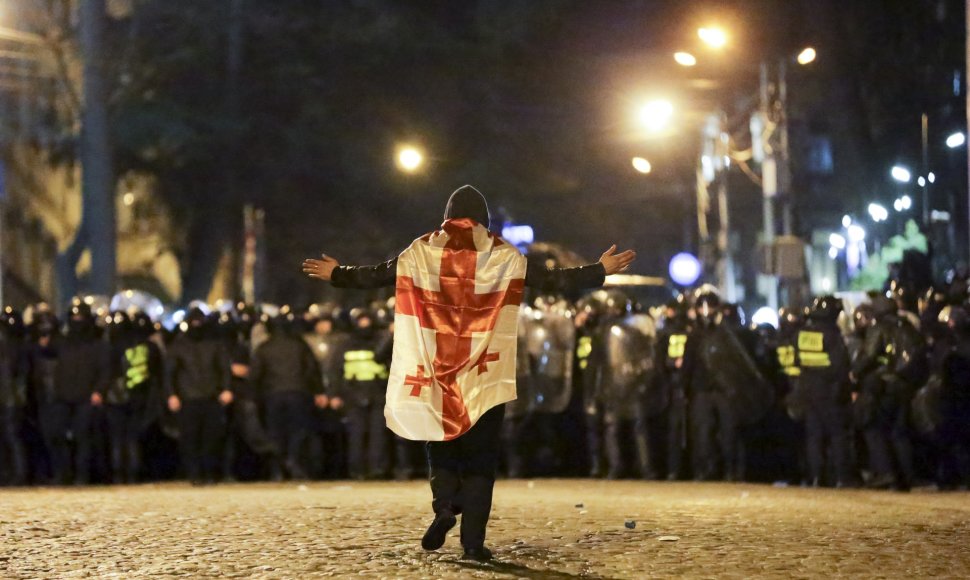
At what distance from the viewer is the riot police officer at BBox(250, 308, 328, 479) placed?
16.7 metres

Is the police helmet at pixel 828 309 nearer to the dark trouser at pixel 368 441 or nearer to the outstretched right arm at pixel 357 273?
the dark trouser at pixel 368 441

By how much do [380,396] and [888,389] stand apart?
5.38 metres

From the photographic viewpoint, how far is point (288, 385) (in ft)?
54.6

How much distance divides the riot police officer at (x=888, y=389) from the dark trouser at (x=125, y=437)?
25.6 feet

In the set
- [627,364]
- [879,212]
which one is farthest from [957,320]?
[879,212]

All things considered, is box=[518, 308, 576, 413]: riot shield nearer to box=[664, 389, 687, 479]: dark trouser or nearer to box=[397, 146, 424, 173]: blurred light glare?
box=[664, 389, 687, 479]: dark trouser

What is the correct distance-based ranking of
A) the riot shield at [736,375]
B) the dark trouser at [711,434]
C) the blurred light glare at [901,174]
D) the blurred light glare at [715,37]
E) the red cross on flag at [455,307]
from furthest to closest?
the blurred light glare at [901,174] < the blurred light glare at [715,37] < the dark trouser at [711,434] < the riot shield at [736,375] < the red cross on flag at [455,307]

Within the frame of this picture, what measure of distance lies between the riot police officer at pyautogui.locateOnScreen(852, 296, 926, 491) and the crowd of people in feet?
1.07

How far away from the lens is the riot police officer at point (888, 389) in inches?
583

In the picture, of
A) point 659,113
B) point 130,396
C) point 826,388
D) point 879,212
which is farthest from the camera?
point 879,212

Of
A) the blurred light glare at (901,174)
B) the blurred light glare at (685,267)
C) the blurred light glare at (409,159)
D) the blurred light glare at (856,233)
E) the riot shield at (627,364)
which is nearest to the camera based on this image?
the riot shield at (627,364)

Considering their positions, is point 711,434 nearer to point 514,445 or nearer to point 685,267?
point 514,445

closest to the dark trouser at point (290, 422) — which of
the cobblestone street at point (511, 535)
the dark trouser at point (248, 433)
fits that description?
the dark trouser at point (248, 433)

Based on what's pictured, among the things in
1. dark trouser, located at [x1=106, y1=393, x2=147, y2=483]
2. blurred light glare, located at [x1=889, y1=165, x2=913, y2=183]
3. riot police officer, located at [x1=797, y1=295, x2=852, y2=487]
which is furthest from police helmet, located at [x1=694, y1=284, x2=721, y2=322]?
blurred light glare, located at [x1=889, y1=165, x2=913, y2=183]
